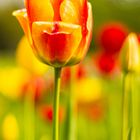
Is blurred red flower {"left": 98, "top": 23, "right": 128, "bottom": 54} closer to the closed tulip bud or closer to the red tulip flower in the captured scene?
the closed tulip bud

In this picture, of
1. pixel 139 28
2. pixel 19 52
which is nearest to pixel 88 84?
pixel 19 52

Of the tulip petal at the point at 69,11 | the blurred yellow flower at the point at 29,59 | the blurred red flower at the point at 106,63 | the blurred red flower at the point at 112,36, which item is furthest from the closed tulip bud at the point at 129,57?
the blurred red flower at the point at 106,63

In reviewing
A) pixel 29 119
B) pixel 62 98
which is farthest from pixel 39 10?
pixel 62 98

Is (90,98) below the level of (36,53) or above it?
below

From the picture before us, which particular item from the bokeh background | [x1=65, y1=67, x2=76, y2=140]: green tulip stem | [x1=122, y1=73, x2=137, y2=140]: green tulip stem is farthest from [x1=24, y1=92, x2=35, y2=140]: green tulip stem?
[x1=122, y1=73, x2=137, y2=140]: green tulip stem

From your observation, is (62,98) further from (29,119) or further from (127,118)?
→ (127,118)

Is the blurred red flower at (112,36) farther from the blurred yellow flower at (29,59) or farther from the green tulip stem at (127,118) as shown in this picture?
the green tulip stem at (127,118)

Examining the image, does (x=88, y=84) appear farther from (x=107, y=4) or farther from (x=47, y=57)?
(x=107, y=4)
